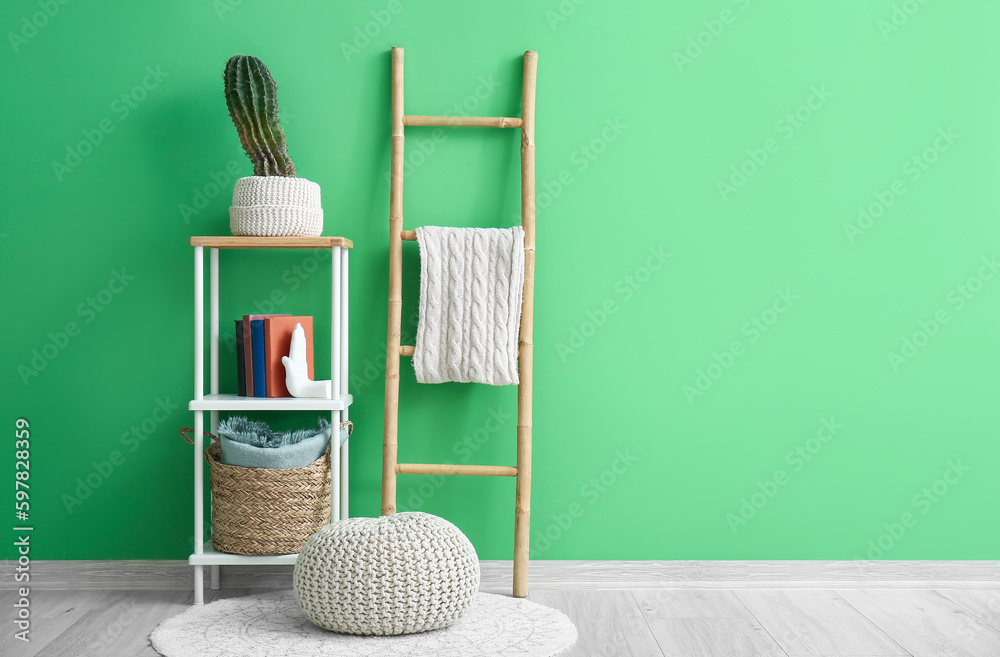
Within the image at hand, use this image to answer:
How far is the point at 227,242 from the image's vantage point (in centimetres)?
193

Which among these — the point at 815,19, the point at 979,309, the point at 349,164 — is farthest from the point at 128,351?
the point at 979,309

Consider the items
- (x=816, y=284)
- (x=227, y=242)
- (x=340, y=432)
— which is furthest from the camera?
(x=816, y=284)

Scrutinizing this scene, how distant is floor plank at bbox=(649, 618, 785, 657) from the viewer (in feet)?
5.69

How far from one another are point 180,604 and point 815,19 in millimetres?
2242

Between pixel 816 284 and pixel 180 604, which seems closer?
Answer: pixel 180 604

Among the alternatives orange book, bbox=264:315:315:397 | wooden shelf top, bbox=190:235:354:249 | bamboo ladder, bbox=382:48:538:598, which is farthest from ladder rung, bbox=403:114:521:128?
orange book, bbox=264:315:315:397

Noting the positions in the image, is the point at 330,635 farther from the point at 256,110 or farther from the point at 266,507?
the point at 256,110

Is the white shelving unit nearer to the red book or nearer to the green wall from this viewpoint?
the red book

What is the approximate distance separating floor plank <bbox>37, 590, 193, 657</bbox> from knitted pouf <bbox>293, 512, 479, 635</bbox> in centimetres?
37

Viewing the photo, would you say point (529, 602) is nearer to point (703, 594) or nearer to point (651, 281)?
point (703, 594)

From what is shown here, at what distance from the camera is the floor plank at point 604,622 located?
1735 mm

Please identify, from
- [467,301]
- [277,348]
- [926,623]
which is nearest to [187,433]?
[277,348]

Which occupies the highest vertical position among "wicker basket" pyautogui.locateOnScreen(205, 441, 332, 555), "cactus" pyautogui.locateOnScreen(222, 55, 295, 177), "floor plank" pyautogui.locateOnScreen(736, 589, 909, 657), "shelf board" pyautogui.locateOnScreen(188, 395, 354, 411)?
"cactus" pyautogui.locateOnScreen(222, 55, 295, 177)

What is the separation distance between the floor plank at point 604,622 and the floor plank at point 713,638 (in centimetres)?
4
